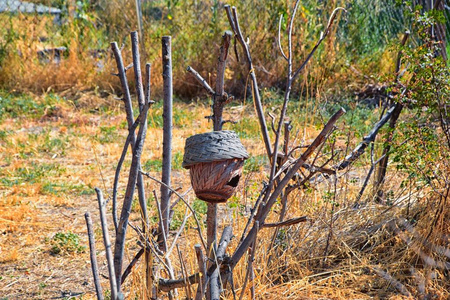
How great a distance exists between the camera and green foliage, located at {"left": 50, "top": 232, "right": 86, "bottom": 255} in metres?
3.34

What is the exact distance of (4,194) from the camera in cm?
419

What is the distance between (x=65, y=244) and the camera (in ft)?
11.0

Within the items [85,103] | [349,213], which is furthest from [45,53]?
[349,213]

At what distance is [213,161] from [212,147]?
46 mm

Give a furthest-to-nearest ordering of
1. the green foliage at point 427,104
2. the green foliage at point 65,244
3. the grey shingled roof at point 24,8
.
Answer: the grey shingled roof at point 24,8
the green foliage at point 65,244
the green foliage at point 427,104

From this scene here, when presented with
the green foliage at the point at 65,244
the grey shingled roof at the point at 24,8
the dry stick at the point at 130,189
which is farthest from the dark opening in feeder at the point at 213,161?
the grey shingled roof at the point at 24,8

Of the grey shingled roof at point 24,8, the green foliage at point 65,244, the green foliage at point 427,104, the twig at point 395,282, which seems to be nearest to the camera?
the twig at point 395,282

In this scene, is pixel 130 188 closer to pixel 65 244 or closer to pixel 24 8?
pixel 65 244

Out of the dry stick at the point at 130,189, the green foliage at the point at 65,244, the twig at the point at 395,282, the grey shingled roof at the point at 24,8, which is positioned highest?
the grey shingled roof at the point at 24,8

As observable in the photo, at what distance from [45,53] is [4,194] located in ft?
15.1

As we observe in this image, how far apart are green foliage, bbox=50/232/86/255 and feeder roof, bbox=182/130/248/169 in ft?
6.21

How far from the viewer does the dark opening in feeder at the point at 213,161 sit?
1702mm

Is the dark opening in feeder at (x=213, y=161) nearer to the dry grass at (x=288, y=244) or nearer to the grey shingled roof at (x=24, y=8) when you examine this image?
the dry grass at (x=288, y=244)

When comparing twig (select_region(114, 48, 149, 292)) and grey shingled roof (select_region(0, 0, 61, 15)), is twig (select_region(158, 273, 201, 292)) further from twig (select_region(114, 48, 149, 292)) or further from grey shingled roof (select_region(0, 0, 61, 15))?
grey shingled roof (select_region(0, 0, 61, 15))
